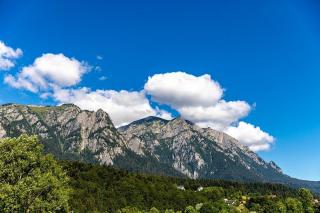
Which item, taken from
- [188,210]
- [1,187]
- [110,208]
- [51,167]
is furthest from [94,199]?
[1,187]

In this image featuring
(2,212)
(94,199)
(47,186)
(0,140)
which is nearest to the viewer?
(2,212)

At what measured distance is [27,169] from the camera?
6619 centimetres

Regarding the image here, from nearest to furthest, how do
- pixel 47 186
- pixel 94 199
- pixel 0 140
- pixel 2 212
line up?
pixel 2 212, pixel 47 186, pixel 0 140, pixel 94 199

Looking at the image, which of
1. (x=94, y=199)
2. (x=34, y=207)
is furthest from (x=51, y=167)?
(x=94, y=199)

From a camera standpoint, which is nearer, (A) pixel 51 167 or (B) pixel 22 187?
(B) pixel 22 187

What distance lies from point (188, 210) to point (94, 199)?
49.0 m

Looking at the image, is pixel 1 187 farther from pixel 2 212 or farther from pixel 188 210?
pixel 188 210

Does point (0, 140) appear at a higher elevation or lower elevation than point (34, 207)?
higher

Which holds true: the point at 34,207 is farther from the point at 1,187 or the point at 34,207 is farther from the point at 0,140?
the point at 0,140

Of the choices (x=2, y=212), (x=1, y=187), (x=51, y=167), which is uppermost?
(x=51, y=167)

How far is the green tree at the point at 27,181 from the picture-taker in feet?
195

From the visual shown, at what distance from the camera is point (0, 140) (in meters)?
68.5

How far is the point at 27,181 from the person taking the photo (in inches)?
2451

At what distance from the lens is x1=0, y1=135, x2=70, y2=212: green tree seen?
5956 centimetres
